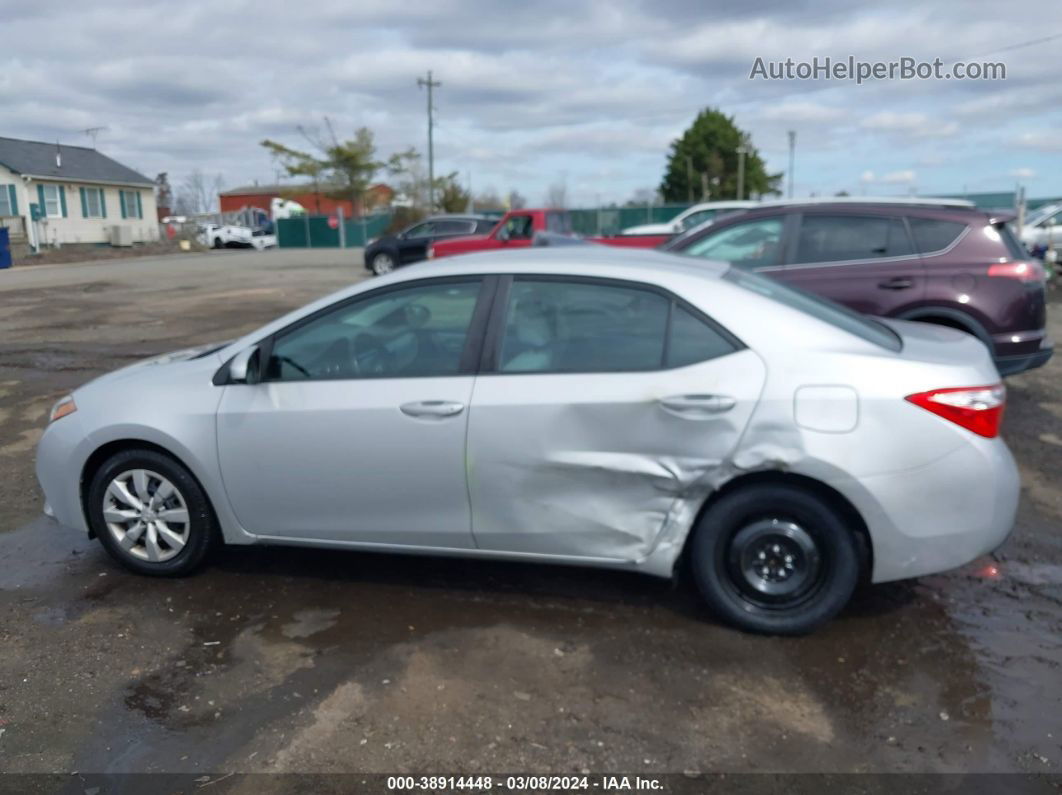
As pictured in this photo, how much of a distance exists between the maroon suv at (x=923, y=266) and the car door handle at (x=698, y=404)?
384 centimetres

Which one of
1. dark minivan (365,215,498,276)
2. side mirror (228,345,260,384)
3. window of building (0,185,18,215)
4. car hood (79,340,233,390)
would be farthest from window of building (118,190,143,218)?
side mirror (228,345,260,384)

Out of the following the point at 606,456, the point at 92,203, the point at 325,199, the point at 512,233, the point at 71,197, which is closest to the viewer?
the point at 606,456

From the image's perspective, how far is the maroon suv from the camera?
7168mm

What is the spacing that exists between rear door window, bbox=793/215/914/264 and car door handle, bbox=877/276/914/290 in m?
0.23

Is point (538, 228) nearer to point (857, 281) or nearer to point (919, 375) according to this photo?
point (857, 281)

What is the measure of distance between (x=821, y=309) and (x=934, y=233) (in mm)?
3740

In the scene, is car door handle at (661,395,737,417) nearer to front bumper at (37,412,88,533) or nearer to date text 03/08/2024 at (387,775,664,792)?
date text 03/08/2024 at (387,775,664,792)

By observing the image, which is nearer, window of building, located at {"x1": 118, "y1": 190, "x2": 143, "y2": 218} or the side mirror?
the side mirror

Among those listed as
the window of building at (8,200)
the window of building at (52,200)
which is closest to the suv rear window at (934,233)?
the window of building at (8,200)

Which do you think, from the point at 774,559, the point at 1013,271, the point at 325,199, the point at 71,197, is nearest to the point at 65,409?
the point at 774,559

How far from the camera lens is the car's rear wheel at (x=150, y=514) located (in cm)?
441

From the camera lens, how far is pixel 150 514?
4492 millimetres

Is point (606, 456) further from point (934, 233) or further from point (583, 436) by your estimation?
point (934, 233)

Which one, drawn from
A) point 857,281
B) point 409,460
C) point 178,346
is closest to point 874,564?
point 409,460
